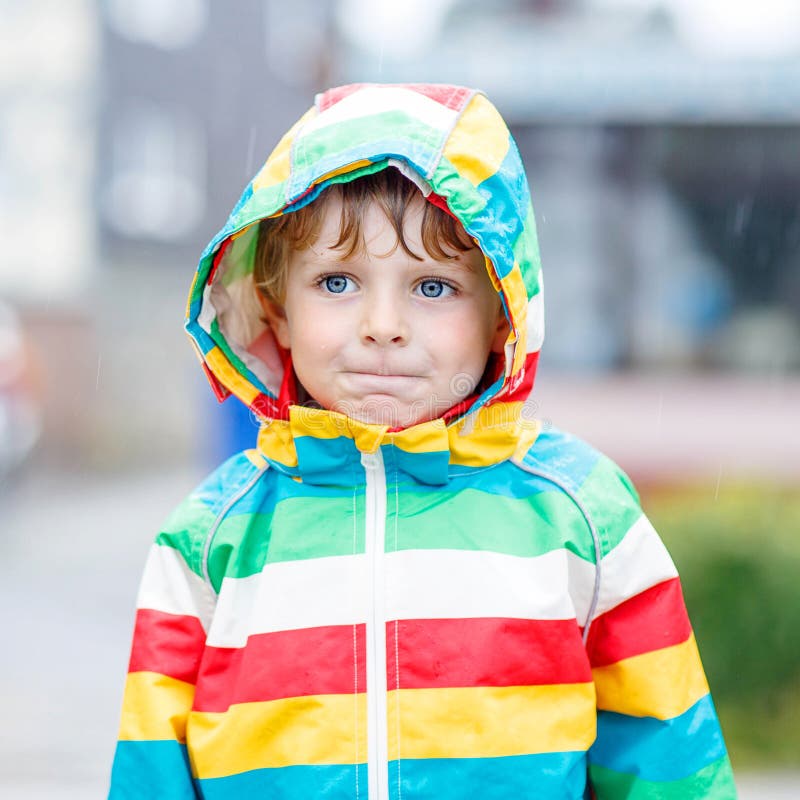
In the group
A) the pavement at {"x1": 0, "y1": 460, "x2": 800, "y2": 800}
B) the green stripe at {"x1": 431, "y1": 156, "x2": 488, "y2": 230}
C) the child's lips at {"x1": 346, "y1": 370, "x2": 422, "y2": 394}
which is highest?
the green stripe at {"x1": 431, "y1": 156, "x2": 488, "y2": 230}

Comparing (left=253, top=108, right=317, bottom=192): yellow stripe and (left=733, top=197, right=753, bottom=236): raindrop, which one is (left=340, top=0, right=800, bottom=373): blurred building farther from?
(left=253, top=108, right=317, bottom=192): yellow stripe

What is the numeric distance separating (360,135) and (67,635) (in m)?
4.87

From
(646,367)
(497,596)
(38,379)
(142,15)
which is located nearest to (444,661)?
(497,596)

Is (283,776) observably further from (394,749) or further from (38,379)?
(38,379)

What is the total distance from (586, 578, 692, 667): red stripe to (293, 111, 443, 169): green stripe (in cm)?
82

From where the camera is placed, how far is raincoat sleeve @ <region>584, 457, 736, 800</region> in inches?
72.5

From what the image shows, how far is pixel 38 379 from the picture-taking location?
48.2 feet

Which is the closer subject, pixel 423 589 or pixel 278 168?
pixel 423 589

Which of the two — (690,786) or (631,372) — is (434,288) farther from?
(631,372)

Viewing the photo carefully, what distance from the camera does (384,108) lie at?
1.93 meters

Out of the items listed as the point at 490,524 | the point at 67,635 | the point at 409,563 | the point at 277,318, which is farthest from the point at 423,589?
the point at 67,635

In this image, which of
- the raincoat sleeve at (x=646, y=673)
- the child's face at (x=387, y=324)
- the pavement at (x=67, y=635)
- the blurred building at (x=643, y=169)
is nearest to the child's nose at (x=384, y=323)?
the child's face at (x=387, y=324)

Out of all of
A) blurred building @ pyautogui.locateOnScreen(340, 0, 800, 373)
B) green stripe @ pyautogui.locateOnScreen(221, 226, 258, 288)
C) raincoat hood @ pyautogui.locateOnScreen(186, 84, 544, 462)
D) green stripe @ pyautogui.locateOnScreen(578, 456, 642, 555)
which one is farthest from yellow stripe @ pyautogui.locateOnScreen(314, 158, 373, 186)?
blurred building @ pyautogui.locateOnScreen(340, 0, 800, 373)

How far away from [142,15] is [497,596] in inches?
727
